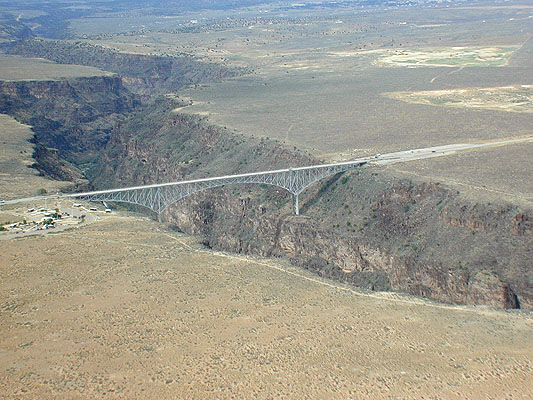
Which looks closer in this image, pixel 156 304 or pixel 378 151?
pixel 156 304

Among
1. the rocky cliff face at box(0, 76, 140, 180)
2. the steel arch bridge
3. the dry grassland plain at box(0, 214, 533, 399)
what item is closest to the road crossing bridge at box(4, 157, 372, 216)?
the steel arch bridge

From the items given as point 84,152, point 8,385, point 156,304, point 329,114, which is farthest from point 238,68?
point 8,385

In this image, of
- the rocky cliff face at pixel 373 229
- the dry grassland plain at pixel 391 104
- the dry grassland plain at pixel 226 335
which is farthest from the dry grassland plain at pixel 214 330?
the dry grassland plain at pixel 391 104

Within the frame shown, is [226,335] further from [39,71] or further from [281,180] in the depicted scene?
[39,71]

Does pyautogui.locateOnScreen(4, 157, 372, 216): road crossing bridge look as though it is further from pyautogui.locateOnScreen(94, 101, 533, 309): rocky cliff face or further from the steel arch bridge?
pyautogui.locateOnScreen(94, 101, 533, 309): rocky cliff face

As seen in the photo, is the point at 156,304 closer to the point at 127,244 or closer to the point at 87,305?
the point at 87,305

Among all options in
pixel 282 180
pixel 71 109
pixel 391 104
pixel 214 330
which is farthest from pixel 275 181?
pixel 71 109

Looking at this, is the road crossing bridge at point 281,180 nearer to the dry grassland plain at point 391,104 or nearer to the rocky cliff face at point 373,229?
the rocky cliff face at point 373,229
